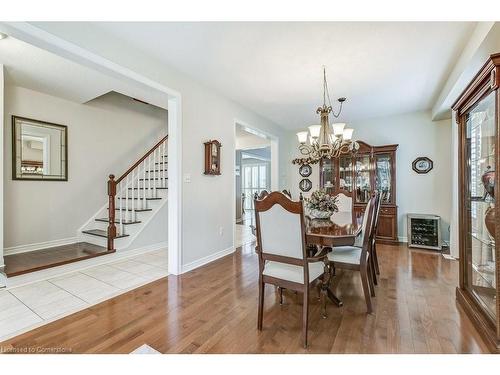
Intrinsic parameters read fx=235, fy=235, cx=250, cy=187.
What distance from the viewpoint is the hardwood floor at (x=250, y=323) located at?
1.62 metres

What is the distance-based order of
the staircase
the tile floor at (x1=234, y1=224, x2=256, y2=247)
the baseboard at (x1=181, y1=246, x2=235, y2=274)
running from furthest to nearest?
the tile floor at (x1=234, y1=224, x2=256, y2=247) → the staircase → the baseboard at (x1=181, y1=246, x2=235, y2=274)

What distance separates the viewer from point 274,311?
2115 mm

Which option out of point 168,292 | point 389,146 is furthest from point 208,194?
point 389,146

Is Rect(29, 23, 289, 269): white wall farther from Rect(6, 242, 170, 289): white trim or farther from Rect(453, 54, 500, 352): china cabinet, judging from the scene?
Rect(453, 54, 500, 352): china cabinet

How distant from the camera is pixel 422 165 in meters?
4.68

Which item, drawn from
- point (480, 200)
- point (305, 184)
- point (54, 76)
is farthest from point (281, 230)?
point (305, 184)

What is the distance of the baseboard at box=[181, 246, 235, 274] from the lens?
3121 mm

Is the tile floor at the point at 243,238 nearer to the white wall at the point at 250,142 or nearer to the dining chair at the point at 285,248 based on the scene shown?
the dining chair at the point at 285,248

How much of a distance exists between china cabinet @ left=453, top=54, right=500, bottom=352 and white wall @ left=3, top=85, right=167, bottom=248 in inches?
203

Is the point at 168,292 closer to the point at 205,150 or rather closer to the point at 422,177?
the point at 205,150

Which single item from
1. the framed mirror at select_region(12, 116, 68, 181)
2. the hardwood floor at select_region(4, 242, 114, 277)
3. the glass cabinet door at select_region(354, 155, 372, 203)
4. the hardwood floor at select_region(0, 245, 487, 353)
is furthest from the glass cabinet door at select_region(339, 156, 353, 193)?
the framed mirror at select_region(12, 116, 68, 181)

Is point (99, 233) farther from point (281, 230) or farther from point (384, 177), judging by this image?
point (384, 177)

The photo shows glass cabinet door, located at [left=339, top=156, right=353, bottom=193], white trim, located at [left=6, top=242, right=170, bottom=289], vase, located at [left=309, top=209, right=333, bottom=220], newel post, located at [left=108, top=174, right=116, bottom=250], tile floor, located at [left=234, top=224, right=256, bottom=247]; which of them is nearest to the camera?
white trim, located at [left=6, top=242, right=170, bottom=289]

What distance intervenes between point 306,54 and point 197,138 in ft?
5.70
